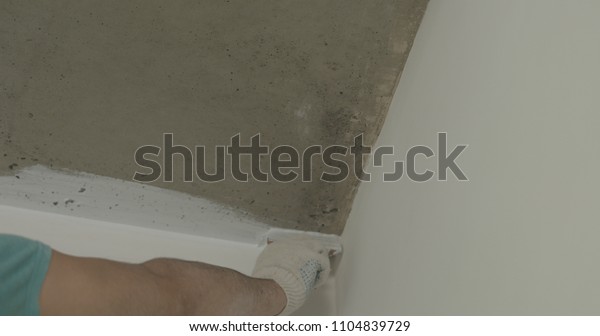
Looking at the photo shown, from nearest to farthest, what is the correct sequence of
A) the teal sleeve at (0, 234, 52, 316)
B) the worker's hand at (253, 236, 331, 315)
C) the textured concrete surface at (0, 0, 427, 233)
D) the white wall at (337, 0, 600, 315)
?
the white wall at (337, 0, 600, 315) → the teal sleeve at (0, 234, 52, 316) → the textured concrete surface at (0, 0, 427, 233) → the worker's hand at (253, 236, 331, 315)

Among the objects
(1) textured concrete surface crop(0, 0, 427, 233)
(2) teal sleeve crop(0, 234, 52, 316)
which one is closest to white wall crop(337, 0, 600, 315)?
(1) textured concrete surface crop(0, 0, 427, 233)

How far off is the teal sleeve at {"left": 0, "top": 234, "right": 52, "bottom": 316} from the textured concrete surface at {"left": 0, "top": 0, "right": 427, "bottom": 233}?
538mm

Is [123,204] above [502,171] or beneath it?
beneath

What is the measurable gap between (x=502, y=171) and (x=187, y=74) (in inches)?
34.5

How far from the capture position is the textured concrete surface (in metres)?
1.39

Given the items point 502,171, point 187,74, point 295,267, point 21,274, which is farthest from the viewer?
point 295,267

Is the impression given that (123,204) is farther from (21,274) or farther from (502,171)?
(502,171)

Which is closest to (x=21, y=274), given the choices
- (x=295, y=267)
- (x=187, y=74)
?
(x=187, y=74)

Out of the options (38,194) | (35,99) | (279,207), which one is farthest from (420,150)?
(38,194)

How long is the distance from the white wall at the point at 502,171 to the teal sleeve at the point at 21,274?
2.39 ft

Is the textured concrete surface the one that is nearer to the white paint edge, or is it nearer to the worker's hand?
the white paint edge

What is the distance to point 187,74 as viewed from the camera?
4.90ft

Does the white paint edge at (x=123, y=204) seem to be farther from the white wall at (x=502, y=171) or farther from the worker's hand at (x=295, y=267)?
the white wall at (x=502, y=171)
